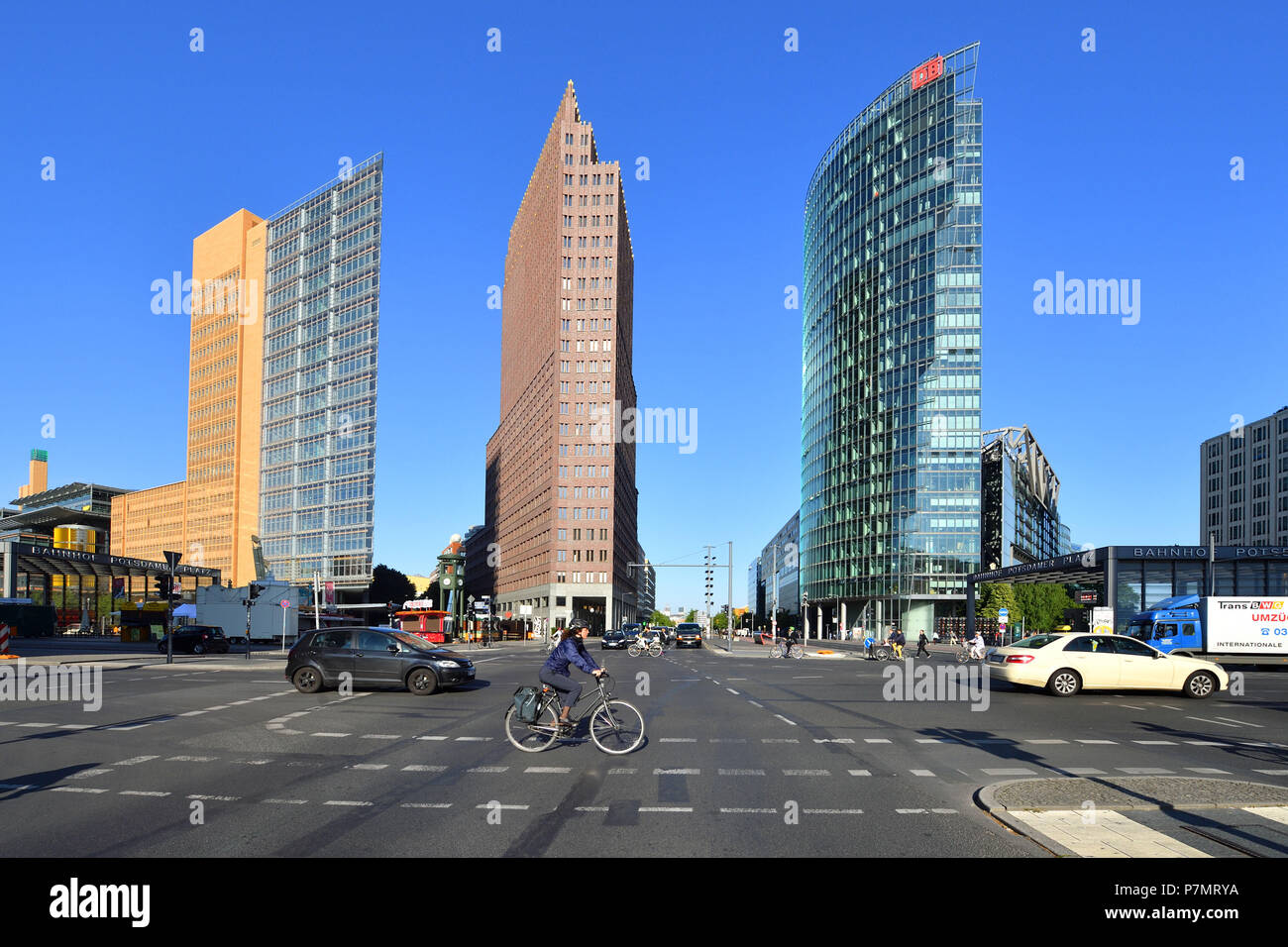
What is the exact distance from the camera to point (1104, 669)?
2134 centimetres

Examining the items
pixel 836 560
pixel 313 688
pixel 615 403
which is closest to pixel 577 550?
pixel 615 403

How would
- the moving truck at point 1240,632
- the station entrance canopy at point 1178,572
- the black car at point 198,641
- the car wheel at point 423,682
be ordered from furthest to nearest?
the station entrance canopy at point 1178,572, the black car at point 198,641, the moving truck at point 1240,632, the car wheel at point 423,682

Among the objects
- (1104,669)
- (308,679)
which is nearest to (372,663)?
(308,679)

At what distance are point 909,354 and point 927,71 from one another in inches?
1290

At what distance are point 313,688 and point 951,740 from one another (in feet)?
47.1

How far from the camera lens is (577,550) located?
388 feet

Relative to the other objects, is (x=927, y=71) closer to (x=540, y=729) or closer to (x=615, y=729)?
(x=615, y=729)

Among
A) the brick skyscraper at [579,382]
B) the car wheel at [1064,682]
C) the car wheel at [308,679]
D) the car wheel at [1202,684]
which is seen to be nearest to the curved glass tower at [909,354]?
the brick skyscraper at [579,382]

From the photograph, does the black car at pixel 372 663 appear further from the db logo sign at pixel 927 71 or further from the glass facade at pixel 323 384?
the db logo sign at pixel 927 71

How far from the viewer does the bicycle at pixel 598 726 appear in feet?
40.2

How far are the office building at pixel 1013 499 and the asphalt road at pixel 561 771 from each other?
9431 centimetres
